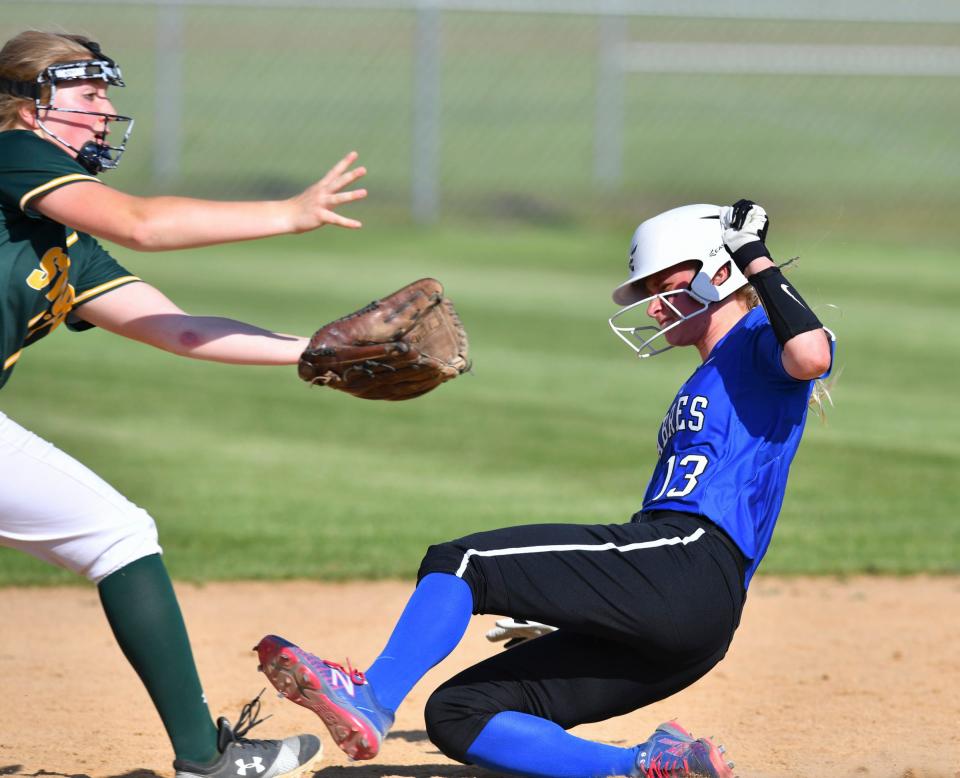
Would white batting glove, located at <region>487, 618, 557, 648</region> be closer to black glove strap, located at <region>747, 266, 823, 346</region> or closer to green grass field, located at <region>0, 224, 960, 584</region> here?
black glove strap, located at <region>747, 266, 823, 346</region>

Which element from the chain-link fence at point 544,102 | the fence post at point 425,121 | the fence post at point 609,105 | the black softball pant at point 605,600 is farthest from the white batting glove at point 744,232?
the fence post at point 609,105

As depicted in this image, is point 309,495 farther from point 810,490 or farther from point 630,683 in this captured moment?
point 630,683

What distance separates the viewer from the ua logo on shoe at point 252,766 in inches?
135

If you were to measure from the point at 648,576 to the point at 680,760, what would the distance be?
1.67 ft

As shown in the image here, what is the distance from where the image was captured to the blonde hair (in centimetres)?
346

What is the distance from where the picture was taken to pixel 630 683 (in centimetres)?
356

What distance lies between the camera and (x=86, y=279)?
3.68 metres

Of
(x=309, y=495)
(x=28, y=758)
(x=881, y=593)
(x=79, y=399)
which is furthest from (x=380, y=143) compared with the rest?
(x=28, y=758)

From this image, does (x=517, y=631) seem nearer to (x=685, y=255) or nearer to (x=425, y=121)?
(x=685, y=255)

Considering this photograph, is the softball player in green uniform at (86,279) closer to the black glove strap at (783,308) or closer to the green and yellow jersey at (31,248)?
the green and yellow jersey at (31,248)

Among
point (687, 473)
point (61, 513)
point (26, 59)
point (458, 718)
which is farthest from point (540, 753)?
point (26, 59)

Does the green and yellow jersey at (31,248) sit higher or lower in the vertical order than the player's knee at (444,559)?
higher

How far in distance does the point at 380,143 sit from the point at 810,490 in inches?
700

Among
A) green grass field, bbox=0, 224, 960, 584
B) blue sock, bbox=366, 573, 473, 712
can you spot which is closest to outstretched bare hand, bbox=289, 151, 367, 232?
blue sock, bbox=366, 573, 473, 712
